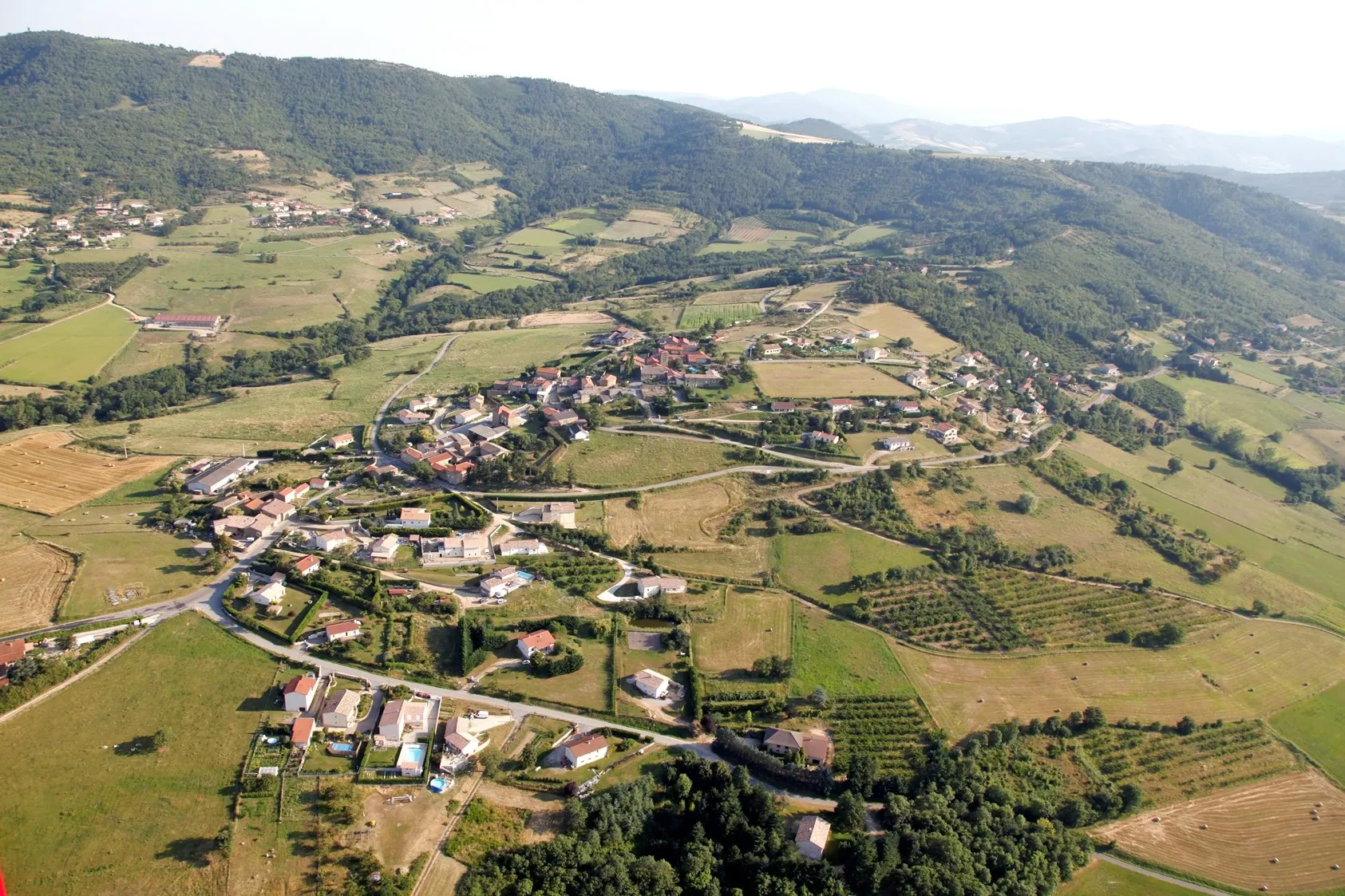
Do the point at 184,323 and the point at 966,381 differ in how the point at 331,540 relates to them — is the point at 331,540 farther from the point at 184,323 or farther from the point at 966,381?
the point at 966,381

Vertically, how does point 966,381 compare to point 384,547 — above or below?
above

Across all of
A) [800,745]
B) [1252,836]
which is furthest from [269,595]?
[1252,836]

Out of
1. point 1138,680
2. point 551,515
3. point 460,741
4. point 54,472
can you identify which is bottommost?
point 1138,680

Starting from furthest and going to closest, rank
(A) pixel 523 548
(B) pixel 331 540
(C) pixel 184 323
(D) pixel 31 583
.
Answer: (C) pixel 184 323 < (A) pixel 523 548 < (B) pixel 331 540 < (D) pixel 31 583

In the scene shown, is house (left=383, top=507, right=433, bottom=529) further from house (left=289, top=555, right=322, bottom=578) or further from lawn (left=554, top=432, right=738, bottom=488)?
lawn (left=554, top=432, right=738, bottom=488)

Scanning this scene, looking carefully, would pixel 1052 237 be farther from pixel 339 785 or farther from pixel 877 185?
pixel 339 785

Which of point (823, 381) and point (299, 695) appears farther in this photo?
point (823, 381)

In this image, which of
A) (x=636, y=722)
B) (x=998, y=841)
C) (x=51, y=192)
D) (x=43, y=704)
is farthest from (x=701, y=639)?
(x=51, y=192)
